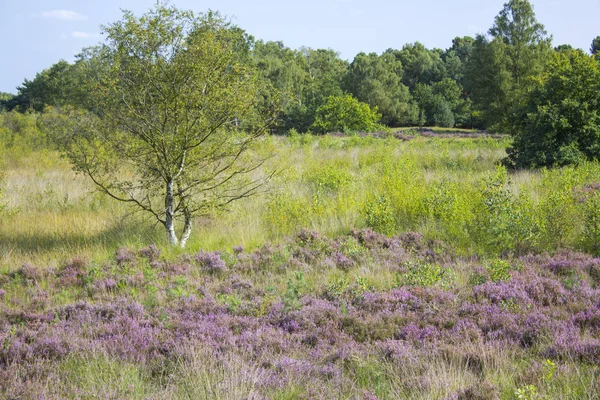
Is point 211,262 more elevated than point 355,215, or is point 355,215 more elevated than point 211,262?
point 355,215

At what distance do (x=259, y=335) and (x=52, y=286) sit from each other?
13.1 feet

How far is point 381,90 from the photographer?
184 ft

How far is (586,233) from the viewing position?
7285mm

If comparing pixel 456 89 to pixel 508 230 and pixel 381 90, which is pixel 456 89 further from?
pixel 508 230

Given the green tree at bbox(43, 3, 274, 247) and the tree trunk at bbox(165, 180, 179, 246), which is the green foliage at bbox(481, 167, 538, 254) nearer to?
the green tree at bbox(43, 3, 274, 247)

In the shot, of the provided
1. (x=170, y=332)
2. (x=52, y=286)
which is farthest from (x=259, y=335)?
→ (x=52, y=286)

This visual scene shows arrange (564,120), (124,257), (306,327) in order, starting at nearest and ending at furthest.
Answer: (306,327)
(124,257)
(564,120)

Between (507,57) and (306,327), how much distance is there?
4187 centimetres

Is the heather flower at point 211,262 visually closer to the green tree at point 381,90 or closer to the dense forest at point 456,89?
the dense forest at point 456,89

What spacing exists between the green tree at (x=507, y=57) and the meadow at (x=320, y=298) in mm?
32513

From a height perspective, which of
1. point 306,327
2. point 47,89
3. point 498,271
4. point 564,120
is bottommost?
point 306,327

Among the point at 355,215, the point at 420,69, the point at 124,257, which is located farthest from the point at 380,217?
the point at 420,69

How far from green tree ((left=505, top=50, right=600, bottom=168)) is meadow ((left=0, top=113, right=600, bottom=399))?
244cm

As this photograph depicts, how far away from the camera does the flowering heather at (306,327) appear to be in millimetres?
3787
